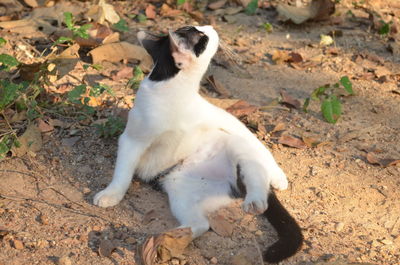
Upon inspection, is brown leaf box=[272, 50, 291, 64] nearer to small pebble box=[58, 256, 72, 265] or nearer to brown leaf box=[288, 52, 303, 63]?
brown leaf box=[288, 52, 303, 63]

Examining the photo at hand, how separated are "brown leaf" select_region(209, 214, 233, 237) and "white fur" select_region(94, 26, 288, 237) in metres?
0.04

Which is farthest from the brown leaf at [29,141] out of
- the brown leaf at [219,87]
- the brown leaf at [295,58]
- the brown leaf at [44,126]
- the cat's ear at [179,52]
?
the brown leaf at [295,58]

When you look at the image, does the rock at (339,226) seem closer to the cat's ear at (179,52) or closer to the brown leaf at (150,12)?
the cat's ear at (179,52)

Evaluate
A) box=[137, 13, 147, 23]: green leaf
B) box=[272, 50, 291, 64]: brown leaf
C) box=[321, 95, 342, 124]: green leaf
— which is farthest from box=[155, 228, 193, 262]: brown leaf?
box=[137, 13, 147, 23]: green leaf

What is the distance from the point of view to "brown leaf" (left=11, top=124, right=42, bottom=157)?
11.4ft

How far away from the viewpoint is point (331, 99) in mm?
3990

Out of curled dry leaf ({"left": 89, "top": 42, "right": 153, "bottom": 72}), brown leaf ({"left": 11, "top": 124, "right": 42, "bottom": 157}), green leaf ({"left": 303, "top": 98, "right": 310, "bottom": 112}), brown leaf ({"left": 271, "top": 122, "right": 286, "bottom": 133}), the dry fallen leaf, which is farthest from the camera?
the dry fallen leaf

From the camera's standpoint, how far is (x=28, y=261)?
8.76 feet

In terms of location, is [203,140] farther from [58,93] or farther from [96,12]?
[96,12]

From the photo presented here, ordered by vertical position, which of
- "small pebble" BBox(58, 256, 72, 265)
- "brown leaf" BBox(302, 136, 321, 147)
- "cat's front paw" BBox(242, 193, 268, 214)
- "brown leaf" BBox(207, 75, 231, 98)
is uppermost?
"cat's front paw" BBox(242, 193, 268, 214)

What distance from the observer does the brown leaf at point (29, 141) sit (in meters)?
3.47

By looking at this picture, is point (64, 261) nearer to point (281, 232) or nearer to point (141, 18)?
point (281, 232)

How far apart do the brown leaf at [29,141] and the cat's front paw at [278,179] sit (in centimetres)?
143

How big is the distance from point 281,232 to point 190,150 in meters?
0.74
